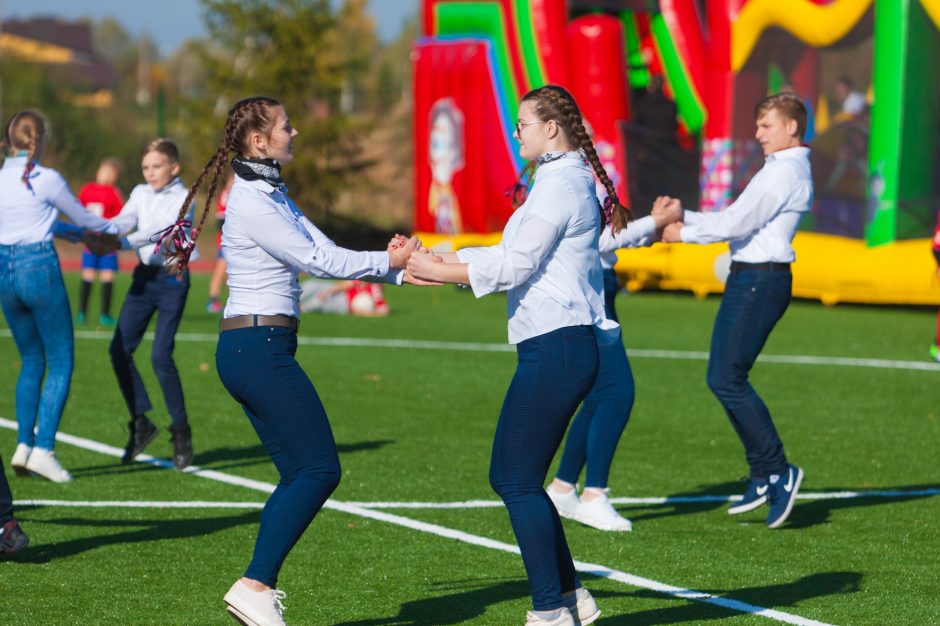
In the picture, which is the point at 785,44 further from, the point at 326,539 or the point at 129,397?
the point at 326,539

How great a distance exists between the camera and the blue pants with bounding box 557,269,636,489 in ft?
24.5

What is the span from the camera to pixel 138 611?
570 cm

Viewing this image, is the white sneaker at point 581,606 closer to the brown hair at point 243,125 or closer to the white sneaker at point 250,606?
the white sneaker at point 250,606

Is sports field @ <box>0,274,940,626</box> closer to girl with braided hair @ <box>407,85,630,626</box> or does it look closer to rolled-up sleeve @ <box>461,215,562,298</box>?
girl with braided hair @ <box>407,85,630,626</box>

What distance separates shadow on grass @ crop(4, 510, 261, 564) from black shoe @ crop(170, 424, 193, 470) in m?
1.30

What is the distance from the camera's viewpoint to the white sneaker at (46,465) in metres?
8.26

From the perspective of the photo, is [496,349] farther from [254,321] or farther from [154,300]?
[254,321]

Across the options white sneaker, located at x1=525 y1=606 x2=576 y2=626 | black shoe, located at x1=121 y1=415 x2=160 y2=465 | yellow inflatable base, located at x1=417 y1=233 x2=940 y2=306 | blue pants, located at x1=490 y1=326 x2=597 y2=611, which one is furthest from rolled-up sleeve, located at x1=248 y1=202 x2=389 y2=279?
yellow inflatable base, located at x1=417 y1=233 x2=940 y2=306

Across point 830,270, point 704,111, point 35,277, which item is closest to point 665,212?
point 35,277

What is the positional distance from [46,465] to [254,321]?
3.57 m

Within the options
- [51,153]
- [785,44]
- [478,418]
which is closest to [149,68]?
[51,153]

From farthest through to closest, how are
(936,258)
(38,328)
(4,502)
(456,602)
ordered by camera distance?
1. (936,258)
2. (38,328)
3. (4,502)
4. (456,602)

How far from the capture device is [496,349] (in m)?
15.1

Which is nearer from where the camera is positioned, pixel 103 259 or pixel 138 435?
pixel 138 435
